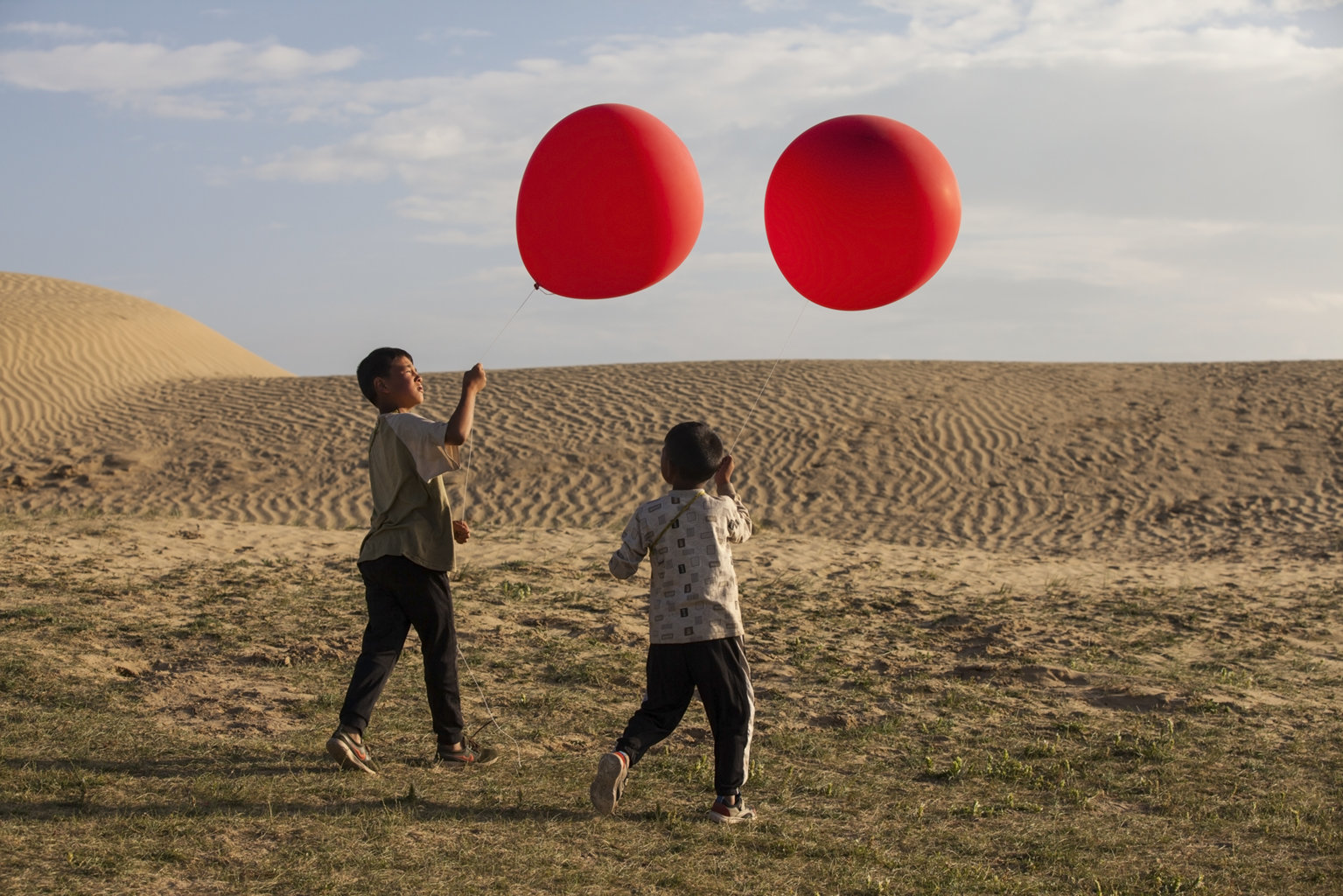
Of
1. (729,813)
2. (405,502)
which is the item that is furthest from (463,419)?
(729,813)

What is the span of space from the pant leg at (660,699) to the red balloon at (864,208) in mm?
1889

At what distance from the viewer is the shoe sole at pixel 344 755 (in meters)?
3.87

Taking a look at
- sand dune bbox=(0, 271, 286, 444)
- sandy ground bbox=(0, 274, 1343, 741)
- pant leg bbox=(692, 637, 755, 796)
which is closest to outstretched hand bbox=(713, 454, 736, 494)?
pant leg bbox=(692, 637, 755, 796)

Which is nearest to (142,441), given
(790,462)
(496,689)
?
(790,462)

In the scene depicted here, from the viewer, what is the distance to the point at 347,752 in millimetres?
3875

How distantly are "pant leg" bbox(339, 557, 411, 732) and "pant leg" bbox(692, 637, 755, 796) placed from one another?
1.18 m

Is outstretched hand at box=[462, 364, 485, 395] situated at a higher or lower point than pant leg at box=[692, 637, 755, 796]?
higher

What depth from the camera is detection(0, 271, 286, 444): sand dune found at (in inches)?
789

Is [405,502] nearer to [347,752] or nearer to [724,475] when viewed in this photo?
[347,752]

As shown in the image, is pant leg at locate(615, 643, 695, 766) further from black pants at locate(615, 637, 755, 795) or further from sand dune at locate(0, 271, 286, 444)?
sand dune at locate(0, 271, 286, 444)

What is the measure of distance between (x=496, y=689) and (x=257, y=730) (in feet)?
4.08

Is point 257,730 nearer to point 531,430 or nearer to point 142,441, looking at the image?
point 531,430

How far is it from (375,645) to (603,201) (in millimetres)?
1987

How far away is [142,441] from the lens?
17.8 metres
